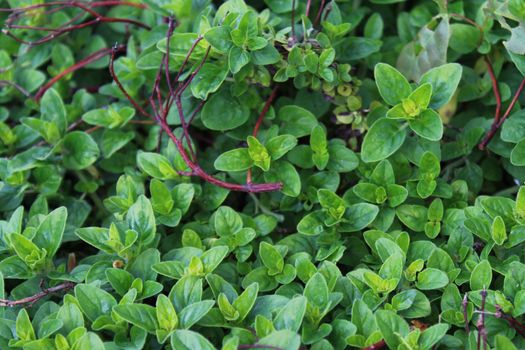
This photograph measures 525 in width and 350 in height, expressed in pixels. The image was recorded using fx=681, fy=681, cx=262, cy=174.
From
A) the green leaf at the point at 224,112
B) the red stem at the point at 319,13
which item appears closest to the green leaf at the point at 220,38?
the green leaf at the point at 224,112

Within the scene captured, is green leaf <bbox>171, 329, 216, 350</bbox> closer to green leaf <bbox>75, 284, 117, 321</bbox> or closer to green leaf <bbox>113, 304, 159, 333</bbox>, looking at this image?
green leaf <bbox>113, 304, 159, 333</bbox>

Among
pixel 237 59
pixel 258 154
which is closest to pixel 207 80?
pixel 237 59

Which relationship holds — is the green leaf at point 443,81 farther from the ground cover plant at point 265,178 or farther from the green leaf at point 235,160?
the green leaf at point 235,160

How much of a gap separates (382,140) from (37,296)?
32.6 inches

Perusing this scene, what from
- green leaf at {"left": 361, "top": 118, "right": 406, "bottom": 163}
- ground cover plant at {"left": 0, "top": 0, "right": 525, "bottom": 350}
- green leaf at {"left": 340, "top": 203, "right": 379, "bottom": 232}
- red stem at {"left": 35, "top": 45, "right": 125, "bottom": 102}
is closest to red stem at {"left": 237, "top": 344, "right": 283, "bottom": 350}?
ground cover plant at {"left": 0, "top": 0, "right": 525, "bottom": 350}

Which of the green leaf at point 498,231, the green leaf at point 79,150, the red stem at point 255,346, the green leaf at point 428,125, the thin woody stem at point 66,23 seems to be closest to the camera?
the red stem at point 255,346

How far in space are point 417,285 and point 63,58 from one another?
1.21m

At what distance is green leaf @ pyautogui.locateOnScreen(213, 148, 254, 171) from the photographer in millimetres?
1564

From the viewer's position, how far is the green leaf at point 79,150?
172 cm

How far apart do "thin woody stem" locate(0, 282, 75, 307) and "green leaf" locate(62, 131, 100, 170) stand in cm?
36

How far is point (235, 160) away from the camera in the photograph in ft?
5.17

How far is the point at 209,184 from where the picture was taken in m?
1.66

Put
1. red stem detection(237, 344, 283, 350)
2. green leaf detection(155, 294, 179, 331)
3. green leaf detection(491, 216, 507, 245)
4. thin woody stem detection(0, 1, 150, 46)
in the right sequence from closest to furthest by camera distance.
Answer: red stem detection(237, 344, 283, 350)
green leaf detection(155, 294, 179, 331)
green leaf detection(491, 216, 507, 245)
thin woody stem detection(0, 1, 150, 46)

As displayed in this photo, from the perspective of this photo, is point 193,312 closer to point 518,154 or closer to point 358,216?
point 358,216
